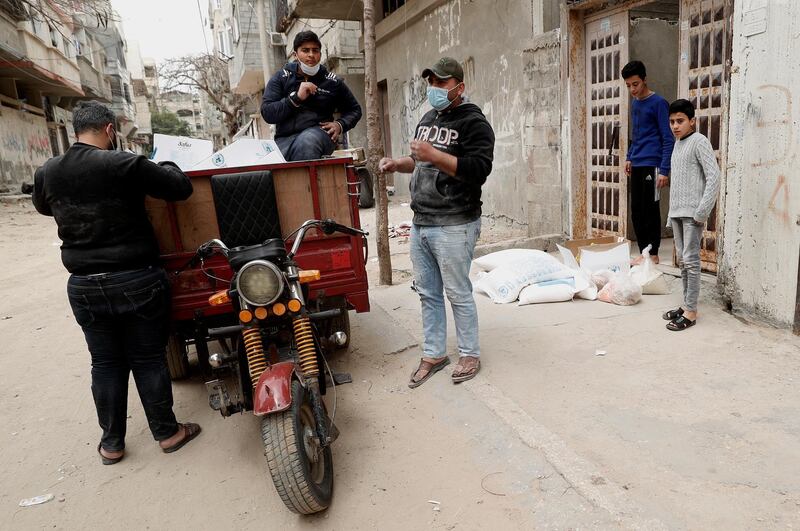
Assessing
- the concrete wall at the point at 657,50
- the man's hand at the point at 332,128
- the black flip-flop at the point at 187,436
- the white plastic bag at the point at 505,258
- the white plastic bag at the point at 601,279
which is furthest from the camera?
the concrete wall at the point at 657,50

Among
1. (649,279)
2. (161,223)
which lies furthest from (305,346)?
(649,279)

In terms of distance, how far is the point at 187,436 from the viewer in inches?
126

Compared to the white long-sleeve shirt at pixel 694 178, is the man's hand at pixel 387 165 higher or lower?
higher

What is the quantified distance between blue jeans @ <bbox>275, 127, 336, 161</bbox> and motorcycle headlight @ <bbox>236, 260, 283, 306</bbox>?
201cm

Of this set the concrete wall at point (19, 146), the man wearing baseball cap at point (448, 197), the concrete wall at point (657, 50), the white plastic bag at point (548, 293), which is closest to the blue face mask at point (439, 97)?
the man wearing baseball cap at point (448, 197)

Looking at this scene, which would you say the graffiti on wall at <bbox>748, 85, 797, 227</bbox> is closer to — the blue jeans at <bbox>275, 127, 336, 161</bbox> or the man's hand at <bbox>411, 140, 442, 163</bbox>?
the man's hand at <bbox>411, 140, 442, 163</bbox>

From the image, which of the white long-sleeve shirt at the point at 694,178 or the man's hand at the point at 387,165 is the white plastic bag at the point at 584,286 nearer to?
the white long-sleeve shirt at the point at 694,178

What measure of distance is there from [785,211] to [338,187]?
9.73 feet

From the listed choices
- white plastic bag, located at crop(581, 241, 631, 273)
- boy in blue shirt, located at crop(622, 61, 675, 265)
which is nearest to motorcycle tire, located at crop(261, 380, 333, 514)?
white plastic bag, located at crop(581, 241, 631, 273)

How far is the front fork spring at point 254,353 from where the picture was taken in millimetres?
2672

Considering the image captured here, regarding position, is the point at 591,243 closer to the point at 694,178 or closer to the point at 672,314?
the point at 672,314

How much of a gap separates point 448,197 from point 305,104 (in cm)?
197

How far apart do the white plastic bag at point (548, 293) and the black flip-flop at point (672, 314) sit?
32.2 inches

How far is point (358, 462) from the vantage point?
281 centimetres
